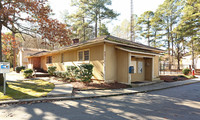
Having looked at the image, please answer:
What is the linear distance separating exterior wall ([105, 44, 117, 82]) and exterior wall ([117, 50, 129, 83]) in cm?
26

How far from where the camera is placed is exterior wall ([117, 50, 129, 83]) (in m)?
8.55

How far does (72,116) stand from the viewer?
3.54 metres

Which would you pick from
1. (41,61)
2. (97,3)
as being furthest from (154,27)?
(41,61)

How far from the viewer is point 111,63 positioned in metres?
8.91

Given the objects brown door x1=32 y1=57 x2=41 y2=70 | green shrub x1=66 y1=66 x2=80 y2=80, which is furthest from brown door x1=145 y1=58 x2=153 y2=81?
brown door x1=32 y1=57 x2=41 y2=70

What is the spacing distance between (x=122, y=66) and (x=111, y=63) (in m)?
0.91

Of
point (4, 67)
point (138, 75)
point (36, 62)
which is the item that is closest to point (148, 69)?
point (138, 75)

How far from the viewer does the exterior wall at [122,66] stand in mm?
8555

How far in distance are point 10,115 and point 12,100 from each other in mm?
1649

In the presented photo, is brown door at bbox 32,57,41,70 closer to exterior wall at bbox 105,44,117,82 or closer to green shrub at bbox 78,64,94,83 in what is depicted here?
green shrub at bbox 78,64,94,83

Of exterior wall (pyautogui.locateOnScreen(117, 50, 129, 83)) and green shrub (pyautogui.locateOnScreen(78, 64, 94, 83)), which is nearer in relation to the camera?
green shrub (pyautogui.locateOnScreen(78, 64, 94, 83))

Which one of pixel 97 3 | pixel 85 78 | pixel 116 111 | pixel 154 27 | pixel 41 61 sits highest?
pixel 97 3

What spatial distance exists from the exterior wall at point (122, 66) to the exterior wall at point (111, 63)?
0.86 ft

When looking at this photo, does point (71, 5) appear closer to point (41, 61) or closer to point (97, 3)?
point (97, 3)
